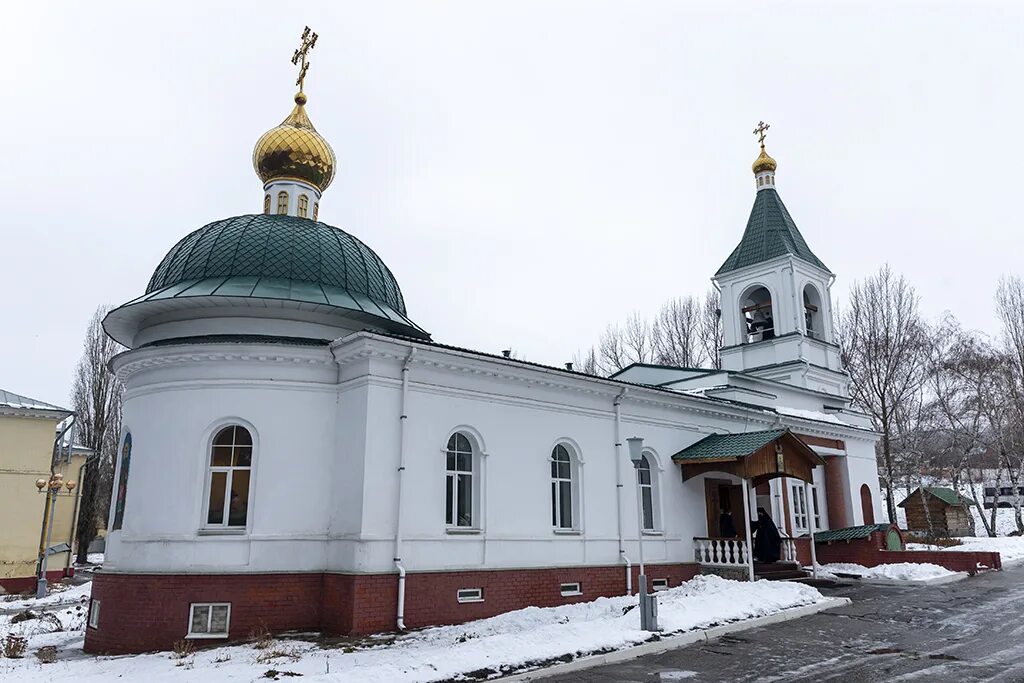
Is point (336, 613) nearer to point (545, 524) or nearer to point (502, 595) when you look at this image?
point (502, 595)

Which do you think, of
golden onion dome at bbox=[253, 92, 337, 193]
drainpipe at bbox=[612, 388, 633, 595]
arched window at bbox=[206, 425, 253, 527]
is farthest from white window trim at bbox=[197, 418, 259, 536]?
drainpipe at bbox=[612, 388, 633, 595]

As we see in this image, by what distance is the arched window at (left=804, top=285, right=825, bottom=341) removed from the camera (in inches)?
998

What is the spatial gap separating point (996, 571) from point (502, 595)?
1531 cm

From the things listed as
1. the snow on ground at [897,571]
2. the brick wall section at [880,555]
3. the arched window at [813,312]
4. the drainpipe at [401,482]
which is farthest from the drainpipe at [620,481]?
the arched window at [813,312]

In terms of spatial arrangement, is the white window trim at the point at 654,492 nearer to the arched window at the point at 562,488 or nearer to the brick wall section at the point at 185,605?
the arched window at the point at 562,488

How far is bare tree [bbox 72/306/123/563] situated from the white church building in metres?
23.0

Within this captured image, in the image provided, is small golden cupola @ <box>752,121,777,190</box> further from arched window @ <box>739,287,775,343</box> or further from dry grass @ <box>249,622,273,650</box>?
dry grass @ <box>249,622,273,650</box>

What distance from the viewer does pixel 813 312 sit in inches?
1008

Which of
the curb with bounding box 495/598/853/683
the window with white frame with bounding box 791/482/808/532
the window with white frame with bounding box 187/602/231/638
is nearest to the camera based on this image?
the curb with bounding box 495/598/853/683

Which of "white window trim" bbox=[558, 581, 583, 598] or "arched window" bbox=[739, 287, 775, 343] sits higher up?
"arched window" bbox=[739, 287, 775, 343]

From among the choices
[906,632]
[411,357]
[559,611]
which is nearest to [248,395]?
[411,357]

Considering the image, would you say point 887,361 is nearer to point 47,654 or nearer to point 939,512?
point 939,512

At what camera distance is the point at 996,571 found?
20.1 meters

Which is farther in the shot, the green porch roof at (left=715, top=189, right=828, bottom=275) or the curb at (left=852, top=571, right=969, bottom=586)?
the green porch roof at (left=715, top=189, right=828, bottom=275)
